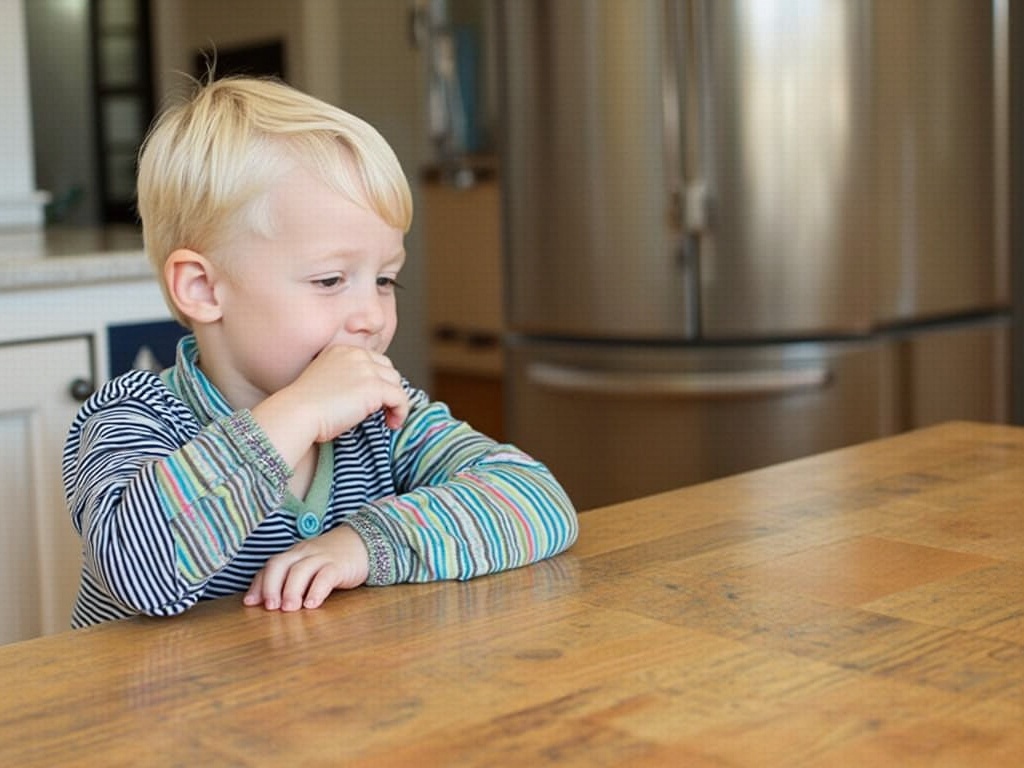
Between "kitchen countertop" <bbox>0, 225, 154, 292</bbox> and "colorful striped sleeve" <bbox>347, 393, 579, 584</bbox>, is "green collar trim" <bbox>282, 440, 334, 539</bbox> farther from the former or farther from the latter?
"kitchen countertop" <bbox>0, 225, 154, 292</bbox>

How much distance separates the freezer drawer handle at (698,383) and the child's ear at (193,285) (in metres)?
1.64

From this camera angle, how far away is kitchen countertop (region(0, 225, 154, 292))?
1721 millimetres

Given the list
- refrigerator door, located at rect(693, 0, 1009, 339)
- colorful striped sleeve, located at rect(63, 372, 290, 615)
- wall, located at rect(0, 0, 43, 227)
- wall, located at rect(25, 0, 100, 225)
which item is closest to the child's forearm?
colorful striped sleeve, located at rect(63, 372, 290, 615)

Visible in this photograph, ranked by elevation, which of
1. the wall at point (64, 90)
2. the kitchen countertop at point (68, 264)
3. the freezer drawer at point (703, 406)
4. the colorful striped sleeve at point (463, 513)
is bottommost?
the freezer drawer at point (703, 406)

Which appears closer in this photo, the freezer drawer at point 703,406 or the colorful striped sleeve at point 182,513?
the colorful striped sleeve at point 182,513

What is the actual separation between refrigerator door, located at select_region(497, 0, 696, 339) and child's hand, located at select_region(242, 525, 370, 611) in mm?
1791

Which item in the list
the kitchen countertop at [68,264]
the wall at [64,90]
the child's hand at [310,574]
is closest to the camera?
the child's hand at [310,574]

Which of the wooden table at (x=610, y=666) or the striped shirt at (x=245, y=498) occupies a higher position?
the striped shirt at (x=245, y=498)

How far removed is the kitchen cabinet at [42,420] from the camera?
1751 mm

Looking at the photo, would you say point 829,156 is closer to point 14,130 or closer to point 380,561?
point 14,130

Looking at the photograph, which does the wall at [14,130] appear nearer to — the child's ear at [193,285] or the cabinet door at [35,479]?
the cabinet door at [35,479]

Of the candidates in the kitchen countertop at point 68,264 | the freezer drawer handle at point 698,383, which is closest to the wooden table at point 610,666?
the kitchen countertop at point 68,264

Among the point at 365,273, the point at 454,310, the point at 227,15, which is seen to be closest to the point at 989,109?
the point at 365,273

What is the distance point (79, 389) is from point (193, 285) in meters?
0.77
